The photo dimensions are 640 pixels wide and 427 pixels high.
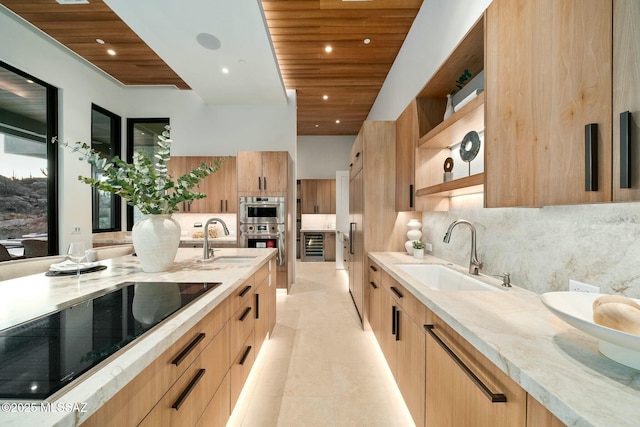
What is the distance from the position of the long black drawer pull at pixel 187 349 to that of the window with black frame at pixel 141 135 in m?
4.68

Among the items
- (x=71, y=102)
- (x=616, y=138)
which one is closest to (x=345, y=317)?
(x=616, y=138)

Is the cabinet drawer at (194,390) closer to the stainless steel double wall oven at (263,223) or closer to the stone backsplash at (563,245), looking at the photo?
the stone backsplash at (563,245)

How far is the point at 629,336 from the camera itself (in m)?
0.55

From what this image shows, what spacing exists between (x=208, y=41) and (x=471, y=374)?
3614mm

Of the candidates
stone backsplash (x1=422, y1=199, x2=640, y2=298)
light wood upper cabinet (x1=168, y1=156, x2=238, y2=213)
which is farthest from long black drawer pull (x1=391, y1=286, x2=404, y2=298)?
light wood upper cabinet (x1=168, y1=156, x2=238, y2=213)

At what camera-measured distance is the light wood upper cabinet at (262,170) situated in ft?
13.3

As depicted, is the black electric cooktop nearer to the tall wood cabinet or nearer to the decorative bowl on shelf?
the decorative bowl on shelf

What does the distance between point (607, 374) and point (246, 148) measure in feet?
15.7

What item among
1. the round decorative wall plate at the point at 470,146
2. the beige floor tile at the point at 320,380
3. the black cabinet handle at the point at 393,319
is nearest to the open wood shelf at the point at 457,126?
the round decorative wall plate at the point at 470,146

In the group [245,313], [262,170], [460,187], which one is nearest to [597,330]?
[460,187]

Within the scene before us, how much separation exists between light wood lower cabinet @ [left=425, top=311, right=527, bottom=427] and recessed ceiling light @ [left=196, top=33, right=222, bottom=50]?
3327mm

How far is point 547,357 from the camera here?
702 mm

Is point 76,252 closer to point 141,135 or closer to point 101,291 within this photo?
point 101,291

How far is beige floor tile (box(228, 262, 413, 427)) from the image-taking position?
1606mm
